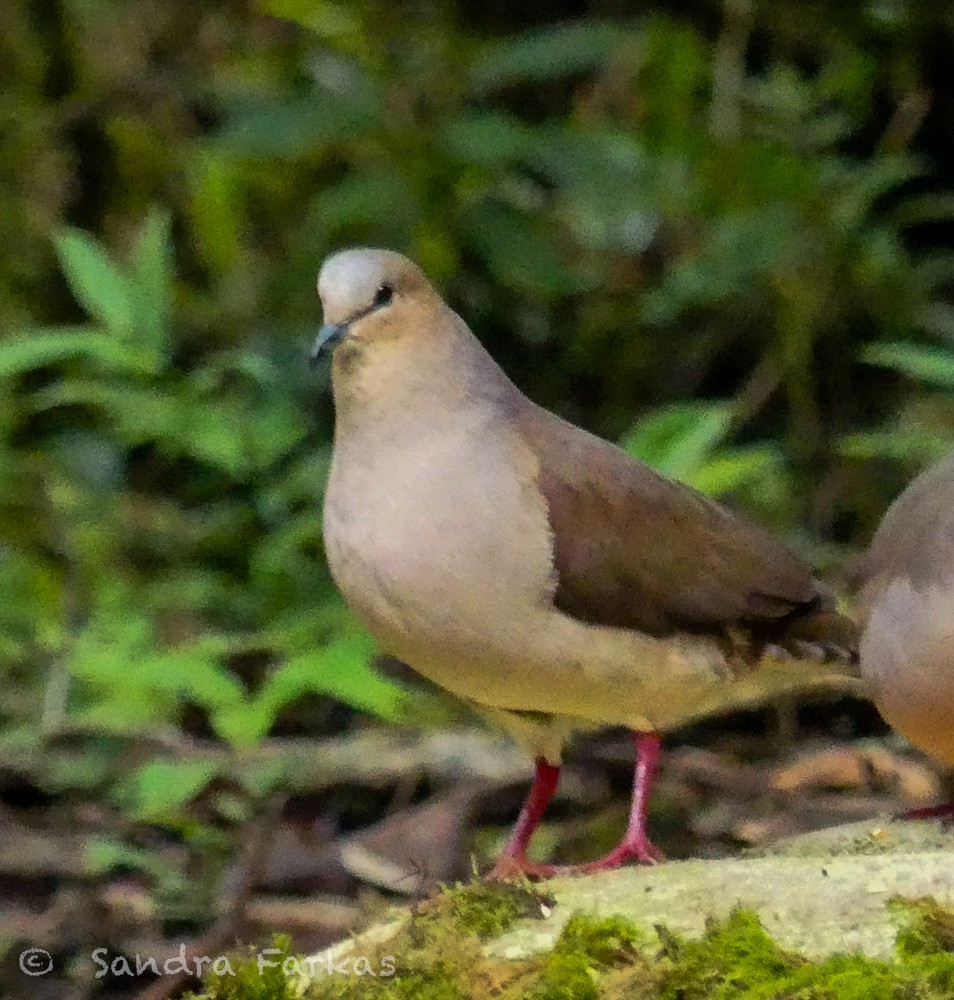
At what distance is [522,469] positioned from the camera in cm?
312

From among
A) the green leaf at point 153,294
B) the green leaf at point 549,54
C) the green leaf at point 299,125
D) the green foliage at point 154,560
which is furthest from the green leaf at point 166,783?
the green leaf at point 549,54

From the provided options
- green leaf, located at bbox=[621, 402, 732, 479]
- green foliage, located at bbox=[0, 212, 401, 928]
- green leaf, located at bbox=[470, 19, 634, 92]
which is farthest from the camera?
green leaf, located at bbox=[470, 19, 634, 92]

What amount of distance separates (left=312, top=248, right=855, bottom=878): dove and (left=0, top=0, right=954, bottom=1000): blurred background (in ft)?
2.53

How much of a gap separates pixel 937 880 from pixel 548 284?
3532mm

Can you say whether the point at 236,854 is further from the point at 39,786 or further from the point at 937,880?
the point at 937,880

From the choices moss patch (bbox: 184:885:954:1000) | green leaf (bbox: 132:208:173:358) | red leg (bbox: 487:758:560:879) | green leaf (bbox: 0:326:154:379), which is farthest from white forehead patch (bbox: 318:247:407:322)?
green leaf (bbox: 132:208:173:358)

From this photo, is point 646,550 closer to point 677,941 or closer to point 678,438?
point 677,941

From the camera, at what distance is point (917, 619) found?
2.98m

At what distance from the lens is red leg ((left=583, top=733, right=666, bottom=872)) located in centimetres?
314

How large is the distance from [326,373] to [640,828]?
2825 mm

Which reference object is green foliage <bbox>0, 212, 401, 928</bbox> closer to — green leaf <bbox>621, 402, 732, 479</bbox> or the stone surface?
green leaf <bbox>621, 402, 732, 479</bbox>

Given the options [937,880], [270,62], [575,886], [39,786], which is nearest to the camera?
[937,880]

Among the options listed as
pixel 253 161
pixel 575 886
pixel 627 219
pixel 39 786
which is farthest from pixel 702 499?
pixel 253 161

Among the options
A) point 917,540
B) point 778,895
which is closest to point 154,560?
point 917,540
